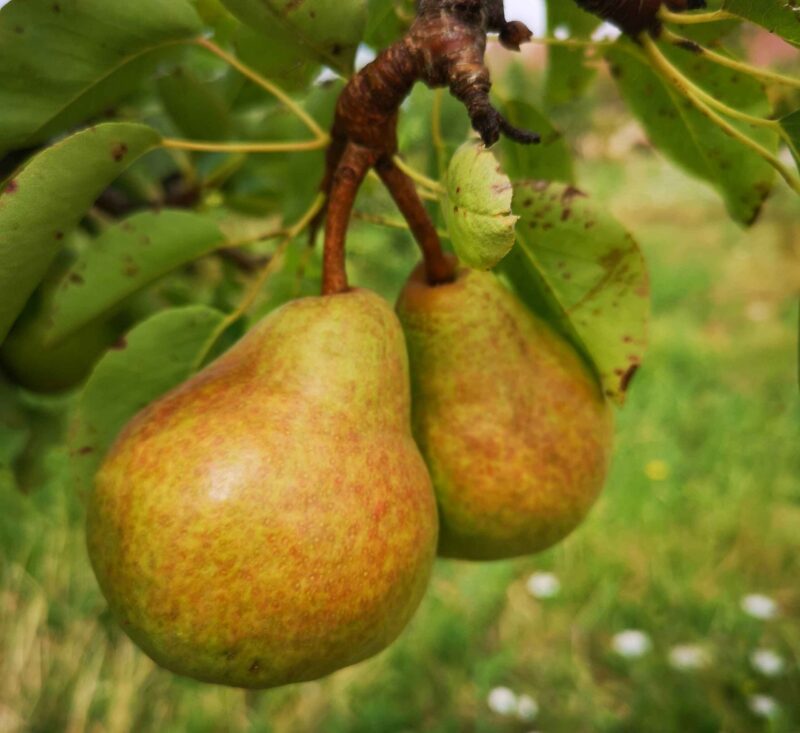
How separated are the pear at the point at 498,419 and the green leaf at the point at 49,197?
0.89 ft

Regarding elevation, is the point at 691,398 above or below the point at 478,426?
below

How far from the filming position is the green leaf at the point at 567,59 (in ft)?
2.86

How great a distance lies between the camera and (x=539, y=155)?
906 mm

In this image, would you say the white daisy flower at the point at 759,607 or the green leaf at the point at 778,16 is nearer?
the green leaf at the point at 778,16

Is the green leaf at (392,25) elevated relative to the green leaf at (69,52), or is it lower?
lower

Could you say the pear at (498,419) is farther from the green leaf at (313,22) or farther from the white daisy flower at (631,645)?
the white daisy flower at (631,645)

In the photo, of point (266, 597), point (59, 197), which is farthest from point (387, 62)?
point (266, 597)

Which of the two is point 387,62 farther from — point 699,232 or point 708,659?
point 699,232

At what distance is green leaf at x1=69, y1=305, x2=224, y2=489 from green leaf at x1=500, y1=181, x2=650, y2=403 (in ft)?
0.98

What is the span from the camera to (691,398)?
4004 mm

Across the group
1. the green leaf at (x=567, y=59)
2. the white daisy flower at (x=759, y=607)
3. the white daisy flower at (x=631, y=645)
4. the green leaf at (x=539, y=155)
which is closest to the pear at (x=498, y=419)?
the green leaf at (x=539, y=155)

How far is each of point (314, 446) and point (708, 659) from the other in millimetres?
2001

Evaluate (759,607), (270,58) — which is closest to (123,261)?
(270,58)

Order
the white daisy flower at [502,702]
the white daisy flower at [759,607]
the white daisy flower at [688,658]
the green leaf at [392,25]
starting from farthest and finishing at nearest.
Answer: the white daisy flower at [759,607], the white daisy flower at [688,658], the white daisy flower at [502,702], the green leaf at [392,25]
